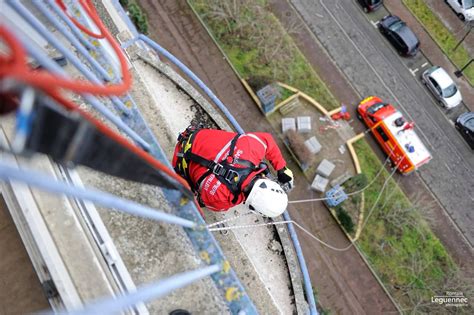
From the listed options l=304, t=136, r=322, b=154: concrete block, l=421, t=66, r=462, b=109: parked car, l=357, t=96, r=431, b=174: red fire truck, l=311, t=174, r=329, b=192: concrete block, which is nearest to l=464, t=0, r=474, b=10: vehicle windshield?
l=421, t=66, r=462, b=109: parked car

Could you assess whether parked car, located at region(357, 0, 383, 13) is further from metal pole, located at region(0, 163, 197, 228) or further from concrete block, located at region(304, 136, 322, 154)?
metal pole, located at region(0, 163, 197, 228)

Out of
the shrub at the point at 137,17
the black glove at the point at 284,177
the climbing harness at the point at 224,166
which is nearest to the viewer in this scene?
the climbing harness at the point at 224,166

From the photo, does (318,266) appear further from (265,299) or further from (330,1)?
(330,1)

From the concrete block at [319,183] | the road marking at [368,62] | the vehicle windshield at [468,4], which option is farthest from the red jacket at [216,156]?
the vehicle windshield at [468,4]

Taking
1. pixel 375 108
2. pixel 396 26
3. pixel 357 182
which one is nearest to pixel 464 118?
pixel 375 108

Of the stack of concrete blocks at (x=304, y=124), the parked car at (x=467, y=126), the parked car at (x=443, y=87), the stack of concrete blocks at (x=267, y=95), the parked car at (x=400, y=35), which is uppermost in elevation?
the parked car at (x=400, y=35)

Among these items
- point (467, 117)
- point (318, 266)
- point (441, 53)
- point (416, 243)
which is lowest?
point (318, 266)

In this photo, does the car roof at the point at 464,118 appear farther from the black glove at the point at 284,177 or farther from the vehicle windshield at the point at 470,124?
the black glove at the point at 284,177

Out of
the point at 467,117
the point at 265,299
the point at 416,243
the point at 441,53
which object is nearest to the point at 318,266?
the point at 416,243
